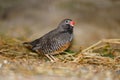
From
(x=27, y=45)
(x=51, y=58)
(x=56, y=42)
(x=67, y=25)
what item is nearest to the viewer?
(x=56, y=42)

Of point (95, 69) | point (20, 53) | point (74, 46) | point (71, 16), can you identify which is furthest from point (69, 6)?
point (95, 69)

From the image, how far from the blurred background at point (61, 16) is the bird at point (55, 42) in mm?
2186

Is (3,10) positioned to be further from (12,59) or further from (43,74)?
(43,74)

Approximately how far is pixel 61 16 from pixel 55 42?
124 inches

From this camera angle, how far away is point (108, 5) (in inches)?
466

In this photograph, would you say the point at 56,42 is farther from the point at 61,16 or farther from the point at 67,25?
the point at 61,16

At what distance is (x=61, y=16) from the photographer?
1166 centimetres

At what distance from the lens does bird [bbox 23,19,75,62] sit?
8.52 metres

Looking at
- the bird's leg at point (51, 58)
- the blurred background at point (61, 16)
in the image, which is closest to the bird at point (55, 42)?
the bird's leg at point (51, 58)

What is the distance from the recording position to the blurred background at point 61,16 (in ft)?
36.7

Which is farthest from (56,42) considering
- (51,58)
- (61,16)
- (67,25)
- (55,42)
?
(61,16)

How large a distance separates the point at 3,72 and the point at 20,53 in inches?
53.8

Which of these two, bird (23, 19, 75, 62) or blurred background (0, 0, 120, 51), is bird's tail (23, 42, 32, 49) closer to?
bird (23, 19, 75, 62)

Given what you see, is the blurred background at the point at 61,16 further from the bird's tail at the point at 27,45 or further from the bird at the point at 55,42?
the bird at the point at 55,42
